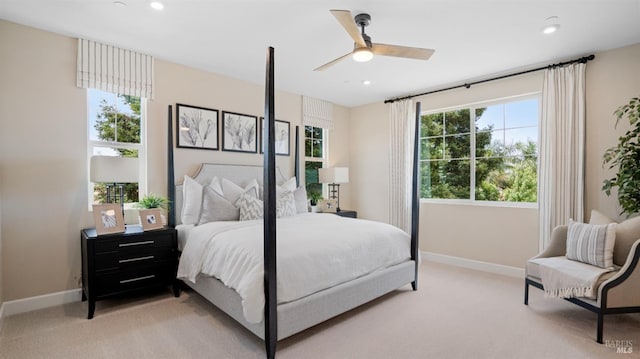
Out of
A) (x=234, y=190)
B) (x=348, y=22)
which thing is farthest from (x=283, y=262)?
(x=234, y=190)

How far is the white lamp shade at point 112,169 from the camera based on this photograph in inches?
112

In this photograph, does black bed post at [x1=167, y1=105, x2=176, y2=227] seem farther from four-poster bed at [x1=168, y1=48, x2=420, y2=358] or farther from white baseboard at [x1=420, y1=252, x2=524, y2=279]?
white baseboard at [x1=420, y1=252, x2=524, y2=279]

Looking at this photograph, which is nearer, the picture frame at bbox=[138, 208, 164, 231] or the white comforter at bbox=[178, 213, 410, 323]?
the white comforter at bbox=[178, 213, 410, 323]

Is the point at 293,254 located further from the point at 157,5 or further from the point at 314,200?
the point at 314,200

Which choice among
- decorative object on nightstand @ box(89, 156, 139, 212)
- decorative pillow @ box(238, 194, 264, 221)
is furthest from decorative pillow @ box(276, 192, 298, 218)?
decorative object on nightstand @ box(89, 156, 139, 212)

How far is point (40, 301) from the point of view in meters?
2.88

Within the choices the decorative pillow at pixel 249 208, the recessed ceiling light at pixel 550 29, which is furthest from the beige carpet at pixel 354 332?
the recessed ceiling light at pixel 550 29

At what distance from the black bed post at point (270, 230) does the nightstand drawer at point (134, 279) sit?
159 cm

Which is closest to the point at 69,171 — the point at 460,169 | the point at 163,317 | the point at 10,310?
the point at 10,310

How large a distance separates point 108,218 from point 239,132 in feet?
6.56

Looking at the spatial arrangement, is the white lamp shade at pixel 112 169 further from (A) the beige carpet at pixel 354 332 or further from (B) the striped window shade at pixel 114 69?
(A) the beige carpet at pixel 354 332

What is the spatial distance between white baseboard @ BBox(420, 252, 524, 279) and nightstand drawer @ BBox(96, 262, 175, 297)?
373 cm

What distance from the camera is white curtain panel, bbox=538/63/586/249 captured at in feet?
11.3

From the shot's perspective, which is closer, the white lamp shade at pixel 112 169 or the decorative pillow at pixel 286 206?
the white lamp shade at pixel 112 169
